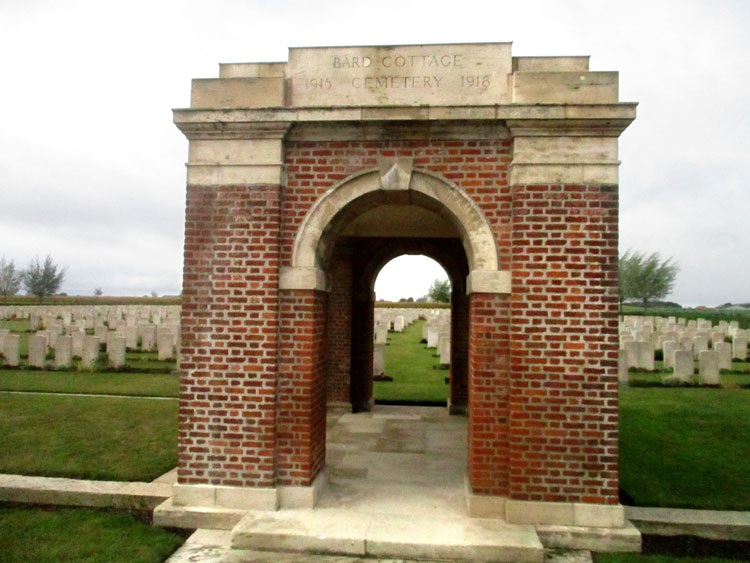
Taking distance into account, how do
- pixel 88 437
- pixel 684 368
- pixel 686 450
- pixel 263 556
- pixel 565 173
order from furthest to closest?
pixel 684 368
pixel 88 437
pixel 686 450
pixel 565 173
pixel 263 556

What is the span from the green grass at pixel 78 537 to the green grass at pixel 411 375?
6702 mm

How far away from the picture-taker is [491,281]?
505cm

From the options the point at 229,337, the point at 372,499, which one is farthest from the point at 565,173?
the point at 372,499

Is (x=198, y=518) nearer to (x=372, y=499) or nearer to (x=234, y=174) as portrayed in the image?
(x=372, y=499)

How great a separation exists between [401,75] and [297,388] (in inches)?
133

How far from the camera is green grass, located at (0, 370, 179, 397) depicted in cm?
1112

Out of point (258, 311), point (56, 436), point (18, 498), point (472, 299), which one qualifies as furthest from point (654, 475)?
point (56, 436)

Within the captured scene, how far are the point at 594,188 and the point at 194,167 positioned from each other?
4.02 meters

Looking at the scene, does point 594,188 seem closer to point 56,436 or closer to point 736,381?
point 56,436

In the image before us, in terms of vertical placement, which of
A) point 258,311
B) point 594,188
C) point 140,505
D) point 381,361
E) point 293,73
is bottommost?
point 140,505

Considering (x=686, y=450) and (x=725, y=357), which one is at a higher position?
(x=725, y=357)

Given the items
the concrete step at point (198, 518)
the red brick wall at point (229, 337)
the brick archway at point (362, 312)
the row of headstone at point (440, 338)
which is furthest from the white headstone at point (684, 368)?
the concrete step at point (198, 518)

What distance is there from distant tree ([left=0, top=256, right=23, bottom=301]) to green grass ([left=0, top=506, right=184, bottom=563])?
59031 millimetres

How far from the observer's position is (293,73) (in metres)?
5.49
